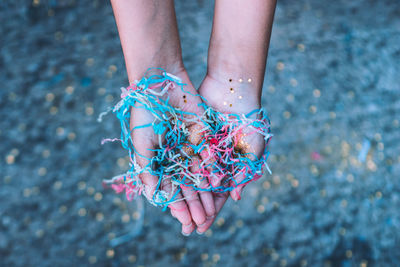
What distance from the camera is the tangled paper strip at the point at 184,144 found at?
2.94 feet

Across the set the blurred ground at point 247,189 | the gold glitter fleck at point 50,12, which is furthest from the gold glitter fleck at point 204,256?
the gold glitter fleck at point 50,12

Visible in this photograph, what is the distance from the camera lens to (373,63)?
162cm

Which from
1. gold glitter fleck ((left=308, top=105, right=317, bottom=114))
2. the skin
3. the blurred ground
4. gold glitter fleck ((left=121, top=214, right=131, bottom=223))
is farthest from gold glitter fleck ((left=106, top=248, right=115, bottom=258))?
gold glitter fleck ((left=308, top=105, right=317, bottom=114))

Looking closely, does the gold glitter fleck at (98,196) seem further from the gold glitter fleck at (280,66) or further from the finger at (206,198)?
the gold glitter fleck at (280,66)

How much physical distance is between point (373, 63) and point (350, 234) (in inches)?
31.8

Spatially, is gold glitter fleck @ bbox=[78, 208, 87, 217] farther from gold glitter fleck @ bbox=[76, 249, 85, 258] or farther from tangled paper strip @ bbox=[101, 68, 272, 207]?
tangled paper strip @ bbox=[101, 68, 272, 207]

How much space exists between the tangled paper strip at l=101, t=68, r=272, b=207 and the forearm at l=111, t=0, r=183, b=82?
49 millimetres

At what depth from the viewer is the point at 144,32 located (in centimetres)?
92

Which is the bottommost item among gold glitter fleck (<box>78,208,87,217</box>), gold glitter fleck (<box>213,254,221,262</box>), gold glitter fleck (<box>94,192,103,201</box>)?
gold glitter fleck (<box>213,254,221,262</box>)

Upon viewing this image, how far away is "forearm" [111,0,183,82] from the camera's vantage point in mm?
907

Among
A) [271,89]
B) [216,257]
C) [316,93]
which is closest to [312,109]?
[316,93]

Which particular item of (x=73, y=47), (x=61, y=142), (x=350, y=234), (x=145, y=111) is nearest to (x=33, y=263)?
(x=61, y=142)

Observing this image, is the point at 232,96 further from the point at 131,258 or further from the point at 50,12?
the point at 50,12

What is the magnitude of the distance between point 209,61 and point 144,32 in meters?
0.23
